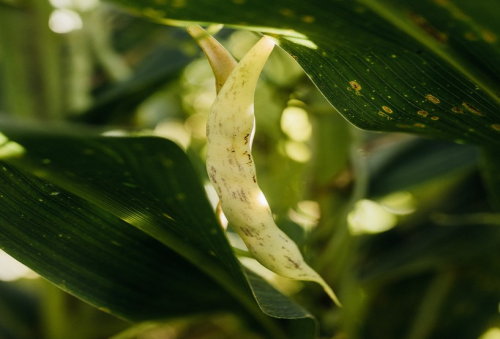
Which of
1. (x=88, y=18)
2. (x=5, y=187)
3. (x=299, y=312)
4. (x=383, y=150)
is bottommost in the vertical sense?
(x=299, y=312)

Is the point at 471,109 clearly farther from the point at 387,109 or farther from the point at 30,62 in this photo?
the point at 30,62

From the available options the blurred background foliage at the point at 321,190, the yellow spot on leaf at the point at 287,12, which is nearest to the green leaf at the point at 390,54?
the yellow spot on leaf at the point at 287,12

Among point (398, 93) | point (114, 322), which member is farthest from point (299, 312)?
point (114, 322)

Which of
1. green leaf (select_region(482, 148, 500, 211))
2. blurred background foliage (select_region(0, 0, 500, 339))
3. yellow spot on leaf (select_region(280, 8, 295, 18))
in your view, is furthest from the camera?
blurred background foliage (select_region(0, 0, 500, 339))

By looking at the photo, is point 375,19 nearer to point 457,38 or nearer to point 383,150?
point 457,38

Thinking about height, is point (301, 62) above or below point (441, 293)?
above

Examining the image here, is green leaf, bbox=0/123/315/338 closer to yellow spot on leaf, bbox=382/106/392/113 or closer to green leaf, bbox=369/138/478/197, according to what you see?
yellow spot on leaf, bbox=382/106/392/113

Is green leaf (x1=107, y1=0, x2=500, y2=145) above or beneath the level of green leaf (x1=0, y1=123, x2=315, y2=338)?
above

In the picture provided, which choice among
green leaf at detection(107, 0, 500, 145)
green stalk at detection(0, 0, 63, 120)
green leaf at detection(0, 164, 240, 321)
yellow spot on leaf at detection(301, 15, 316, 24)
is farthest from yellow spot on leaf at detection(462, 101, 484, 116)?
green stalk at detection(0, 0, 63, 120)
